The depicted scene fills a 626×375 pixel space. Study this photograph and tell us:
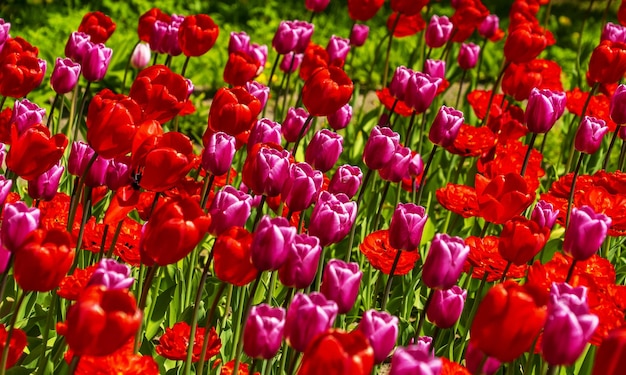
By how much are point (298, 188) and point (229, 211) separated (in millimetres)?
213

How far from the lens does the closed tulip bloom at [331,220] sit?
7.16 feet

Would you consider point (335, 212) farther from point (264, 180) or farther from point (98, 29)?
point (98, 29)

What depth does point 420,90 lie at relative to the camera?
3178 mm

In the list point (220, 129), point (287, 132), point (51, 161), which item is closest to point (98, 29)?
point (287, 132)

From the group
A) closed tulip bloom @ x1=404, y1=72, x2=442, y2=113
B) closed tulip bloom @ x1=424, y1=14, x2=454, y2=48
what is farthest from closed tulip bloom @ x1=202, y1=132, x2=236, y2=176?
closed tulip bloom @ x1=424, y1=14, x2=454, y2=48

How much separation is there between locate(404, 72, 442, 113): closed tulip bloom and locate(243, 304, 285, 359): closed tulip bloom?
1554 millimetres

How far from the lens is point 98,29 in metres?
3.54

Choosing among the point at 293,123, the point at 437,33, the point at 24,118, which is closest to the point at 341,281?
the point at 24,118

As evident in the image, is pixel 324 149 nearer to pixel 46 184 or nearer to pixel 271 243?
pixel 46 184

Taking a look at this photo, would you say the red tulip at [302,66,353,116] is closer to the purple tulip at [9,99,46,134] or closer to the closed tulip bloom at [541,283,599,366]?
the purple tulip at [9,99,46,134]

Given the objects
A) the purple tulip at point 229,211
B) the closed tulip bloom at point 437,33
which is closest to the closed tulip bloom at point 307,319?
the purple tulip at point 229,211

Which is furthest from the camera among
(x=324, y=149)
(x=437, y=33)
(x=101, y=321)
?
(x=437, y=33)

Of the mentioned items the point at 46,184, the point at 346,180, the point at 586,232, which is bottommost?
the point at 46,184

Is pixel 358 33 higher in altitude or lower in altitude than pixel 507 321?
lower
